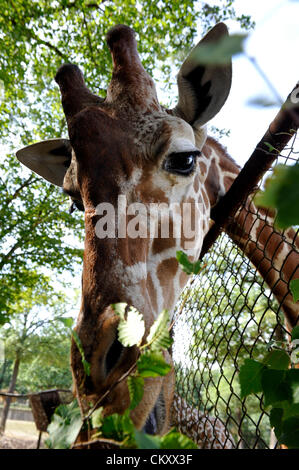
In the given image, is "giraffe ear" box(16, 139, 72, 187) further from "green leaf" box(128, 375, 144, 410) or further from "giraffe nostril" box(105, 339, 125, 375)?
"green leaf" box(128, 375, 144, 410)

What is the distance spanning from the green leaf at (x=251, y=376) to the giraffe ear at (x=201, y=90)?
2234 millimetres

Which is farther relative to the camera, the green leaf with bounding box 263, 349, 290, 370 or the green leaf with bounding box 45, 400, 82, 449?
the green leaf with bounding box 263, 349, 290, 370

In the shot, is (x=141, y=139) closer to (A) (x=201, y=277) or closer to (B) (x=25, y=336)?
(A) (x=201, y=277)

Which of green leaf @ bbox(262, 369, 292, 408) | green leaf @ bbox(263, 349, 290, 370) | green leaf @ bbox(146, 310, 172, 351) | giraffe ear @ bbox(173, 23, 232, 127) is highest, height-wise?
giraffe ear @ bbox(173, 23, 232, 127)

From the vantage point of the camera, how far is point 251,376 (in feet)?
2.72

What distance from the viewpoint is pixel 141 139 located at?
2086 millimetres

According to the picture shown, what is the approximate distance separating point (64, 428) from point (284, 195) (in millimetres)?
604

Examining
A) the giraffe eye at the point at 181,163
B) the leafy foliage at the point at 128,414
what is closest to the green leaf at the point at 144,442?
the leafy foliage at the point at 128,414

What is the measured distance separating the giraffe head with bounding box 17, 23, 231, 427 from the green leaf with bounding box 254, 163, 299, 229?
993 mm

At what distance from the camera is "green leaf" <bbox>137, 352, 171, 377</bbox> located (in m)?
0.60

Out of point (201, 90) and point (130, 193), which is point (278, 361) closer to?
point (130, 193)

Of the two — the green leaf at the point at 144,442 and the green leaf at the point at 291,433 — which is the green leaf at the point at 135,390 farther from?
the green leaf at the point at 291,433

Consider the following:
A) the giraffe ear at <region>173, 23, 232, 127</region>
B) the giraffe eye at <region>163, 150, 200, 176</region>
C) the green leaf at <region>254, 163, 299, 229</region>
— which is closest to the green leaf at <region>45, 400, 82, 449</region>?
the green leaf at <region>254, 163, 299, 229</region>

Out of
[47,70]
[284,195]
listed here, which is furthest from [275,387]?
[47,70]
